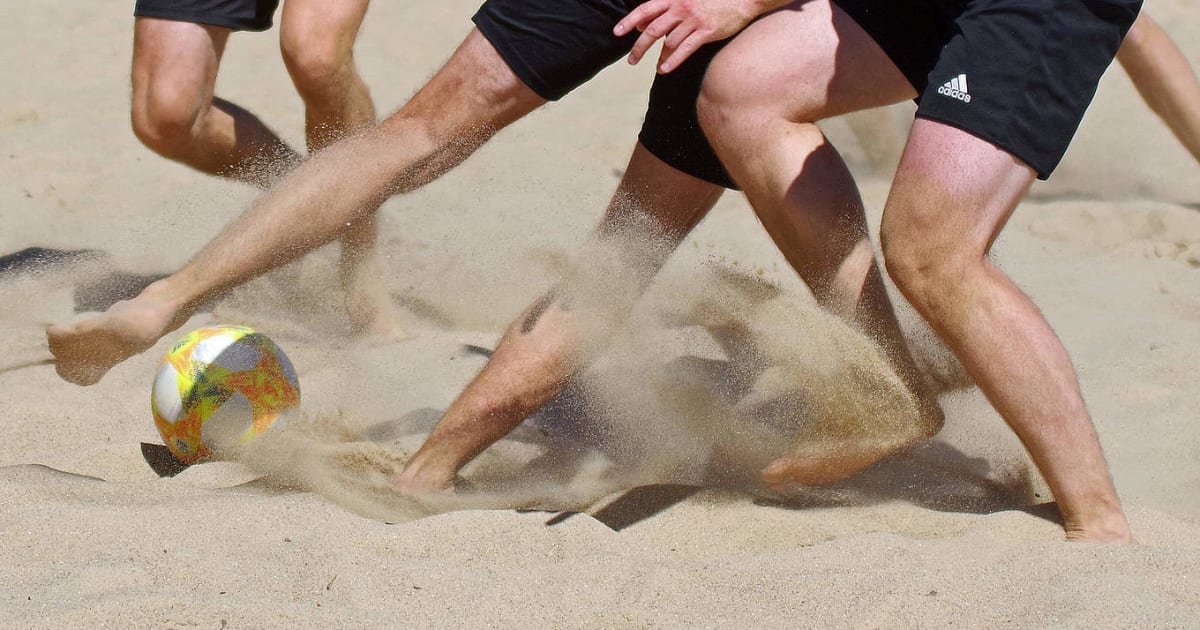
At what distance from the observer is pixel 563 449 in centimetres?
304

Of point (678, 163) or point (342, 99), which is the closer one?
point (678, 163)

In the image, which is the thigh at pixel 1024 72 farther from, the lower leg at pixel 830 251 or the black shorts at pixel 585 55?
the black shorts at pixel 585 55

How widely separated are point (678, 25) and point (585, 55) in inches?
13.8

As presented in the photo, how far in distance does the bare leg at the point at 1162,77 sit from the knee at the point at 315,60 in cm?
256

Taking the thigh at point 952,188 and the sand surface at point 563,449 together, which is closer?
the sand surface at point 563,449

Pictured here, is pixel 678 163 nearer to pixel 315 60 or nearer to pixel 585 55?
pixel 585 55

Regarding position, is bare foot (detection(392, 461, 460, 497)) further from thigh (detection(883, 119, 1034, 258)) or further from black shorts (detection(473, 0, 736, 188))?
thigh (detection(883, 119, 1034, 258))

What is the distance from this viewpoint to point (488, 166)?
4.95 m

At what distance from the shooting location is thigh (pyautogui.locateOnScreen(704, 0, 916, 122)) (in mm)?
2545

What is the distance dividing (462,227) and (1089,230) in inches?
91.6

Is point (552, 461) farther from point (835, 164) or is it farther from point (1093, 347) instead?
point (1093, 347)

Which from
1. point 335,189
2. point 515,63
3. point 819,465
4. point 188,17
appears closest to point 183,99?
point 188,17

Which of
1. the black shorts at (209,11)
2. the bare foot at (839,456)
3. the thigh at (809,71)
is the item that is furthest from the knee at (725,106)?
the black shorts at (209,11)

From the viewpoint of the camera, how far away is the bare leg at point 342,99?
10.9 ft
